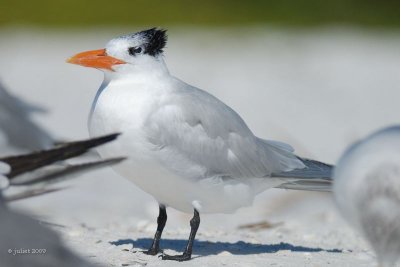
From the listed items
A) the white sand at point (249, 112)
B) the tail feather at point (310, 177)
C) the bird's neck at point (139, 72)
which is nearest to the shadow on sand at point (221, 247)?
the white sand at point (249, 112)

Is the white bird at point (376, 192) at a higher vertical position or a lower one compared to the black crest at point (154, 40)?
lower

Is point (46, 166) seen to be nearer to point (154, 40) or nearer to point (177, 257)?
point (177, 257)

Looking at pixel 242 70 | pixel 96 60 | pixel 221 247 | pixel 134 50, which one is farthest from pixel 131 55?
pixel 242 70

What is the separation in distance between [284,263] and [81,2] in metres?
15.2

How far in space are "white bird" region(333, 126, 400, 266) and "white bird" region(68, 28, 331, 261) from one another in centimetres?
99

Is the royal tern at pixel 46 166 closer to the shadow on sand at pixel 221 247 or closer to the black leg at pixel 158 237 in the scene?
the black leg at pixel 158 237

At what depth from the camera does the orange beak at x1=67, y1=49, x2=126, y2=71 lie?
4.45 meters

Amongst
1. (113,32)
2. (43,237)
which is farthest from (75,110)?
(43,237)

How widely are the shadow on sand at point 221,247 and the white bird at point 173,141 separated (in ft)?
0.56

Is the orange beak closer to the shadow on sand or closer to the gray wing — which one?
the gray wing

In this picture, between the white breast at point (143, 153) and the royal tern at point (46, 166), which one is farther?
the white breast at point (143, 153)

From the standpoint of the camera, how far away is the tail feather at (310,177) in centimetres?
470

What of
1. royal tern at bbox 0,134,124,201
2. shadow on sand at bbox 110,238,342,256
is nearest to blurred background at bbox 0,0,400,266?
shadow on sand at bbox 110,238,342,256

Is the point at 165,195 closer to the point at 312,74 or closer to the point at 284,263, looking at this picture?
the point at 284,263
